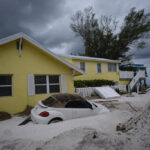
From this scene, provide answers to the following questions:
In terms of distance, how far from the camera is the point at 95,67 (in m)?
17.3

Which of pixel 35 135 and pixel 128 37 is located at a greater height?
pixel 128 37

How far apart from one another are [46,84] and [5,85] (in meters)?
2.54

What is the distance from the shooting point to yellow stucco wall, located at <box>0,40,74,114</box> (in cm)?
686

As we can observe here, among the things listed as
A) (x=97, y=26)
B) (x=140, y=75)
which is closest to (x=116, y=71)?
(x=140, y=75)

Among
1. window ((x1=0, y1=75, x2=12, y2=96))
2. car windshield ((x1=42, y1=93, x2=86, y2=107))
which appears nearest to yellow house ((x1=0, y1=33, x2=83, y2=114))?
window ((x1=0, y1=75, x2=12, y2=96))

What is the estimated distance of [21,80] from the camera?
24.0 feet

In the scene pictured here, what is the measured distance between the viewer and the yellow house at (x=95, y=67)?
15.8 meters

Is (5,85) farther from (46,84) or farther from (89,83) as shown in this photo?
(89,83)

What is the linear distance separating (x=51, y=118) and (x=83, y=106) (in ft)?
5.26

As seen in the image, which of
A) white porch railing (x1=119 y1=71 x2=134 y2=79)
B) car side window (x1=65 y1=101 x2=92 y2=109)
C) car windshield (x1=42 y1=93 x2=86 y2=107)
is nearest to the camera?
car windshield (x1=42 y1=93 x2=86 y2=107)

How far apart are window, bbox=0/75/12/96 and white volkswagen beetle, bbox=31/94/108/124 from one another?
9.61 feet

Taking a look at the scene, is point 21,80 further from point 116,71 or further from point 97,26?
point 97,26

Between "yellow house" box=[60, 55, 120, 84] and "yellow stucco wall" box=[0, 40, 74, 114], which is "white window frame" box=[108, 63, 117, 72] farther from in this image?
"yellow stucco wall" box=[0, 40, 74, 114]

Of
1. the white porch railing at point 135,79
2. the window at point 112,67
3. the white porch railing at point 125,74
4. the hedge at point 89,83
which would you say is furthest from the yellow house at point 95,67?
the white porch railing at point 135,79
